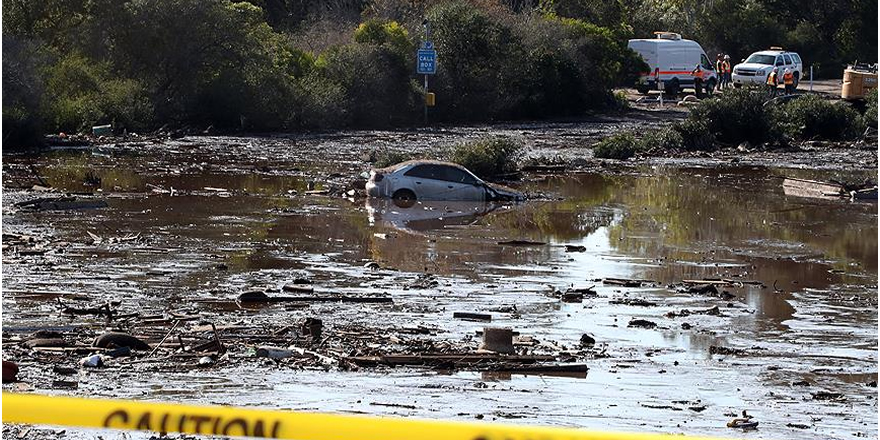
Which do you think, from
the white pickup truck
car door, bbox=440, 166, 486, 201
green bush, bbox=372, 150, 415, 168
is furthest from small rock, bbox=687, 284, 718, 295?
the white pickup truck

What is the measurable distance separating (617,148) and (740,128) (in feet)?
18.9

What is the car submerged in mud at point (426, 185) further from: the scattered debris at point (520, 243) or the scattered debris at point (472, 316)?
the scattered debris at point (472, 316)

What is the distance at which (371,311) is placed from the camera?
16281 mm

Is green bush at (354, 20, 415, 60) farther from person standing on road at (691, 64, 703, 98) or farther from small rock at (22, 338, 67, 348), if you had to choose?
small rock at (22, 338, 67, 348)

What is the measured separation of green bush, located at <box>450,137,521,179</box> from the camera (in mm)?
33656

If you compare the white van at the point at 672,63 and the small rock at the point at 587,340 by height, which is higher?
the white van at the point at 672,63

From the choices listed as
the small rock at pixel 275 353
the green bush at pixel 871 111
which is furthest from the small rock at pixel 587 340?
the green bush at pixel 871 111

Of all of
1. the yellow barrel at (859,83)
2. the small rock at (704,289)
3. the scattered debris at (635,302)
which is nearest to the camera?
the scattered debris at (635,302)

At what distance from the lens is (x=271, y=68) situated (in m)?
47.6

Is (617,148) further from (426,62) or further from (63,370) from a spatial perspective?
(63,370)

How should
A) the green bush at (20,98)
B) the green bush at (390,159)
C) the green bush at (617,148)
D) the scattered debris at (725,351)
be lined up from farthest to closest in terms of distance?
the green bush at (617,148) < the green bush at (20,98) < the green bush at (390,159) < the scattered debris at (725,351)

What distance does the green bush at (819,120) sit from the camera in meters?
46.9

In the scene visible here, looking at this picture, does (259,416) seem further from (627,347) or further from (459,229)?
(459,229)

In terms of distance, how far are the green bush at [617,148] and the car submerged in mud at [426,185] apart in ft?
39.4
